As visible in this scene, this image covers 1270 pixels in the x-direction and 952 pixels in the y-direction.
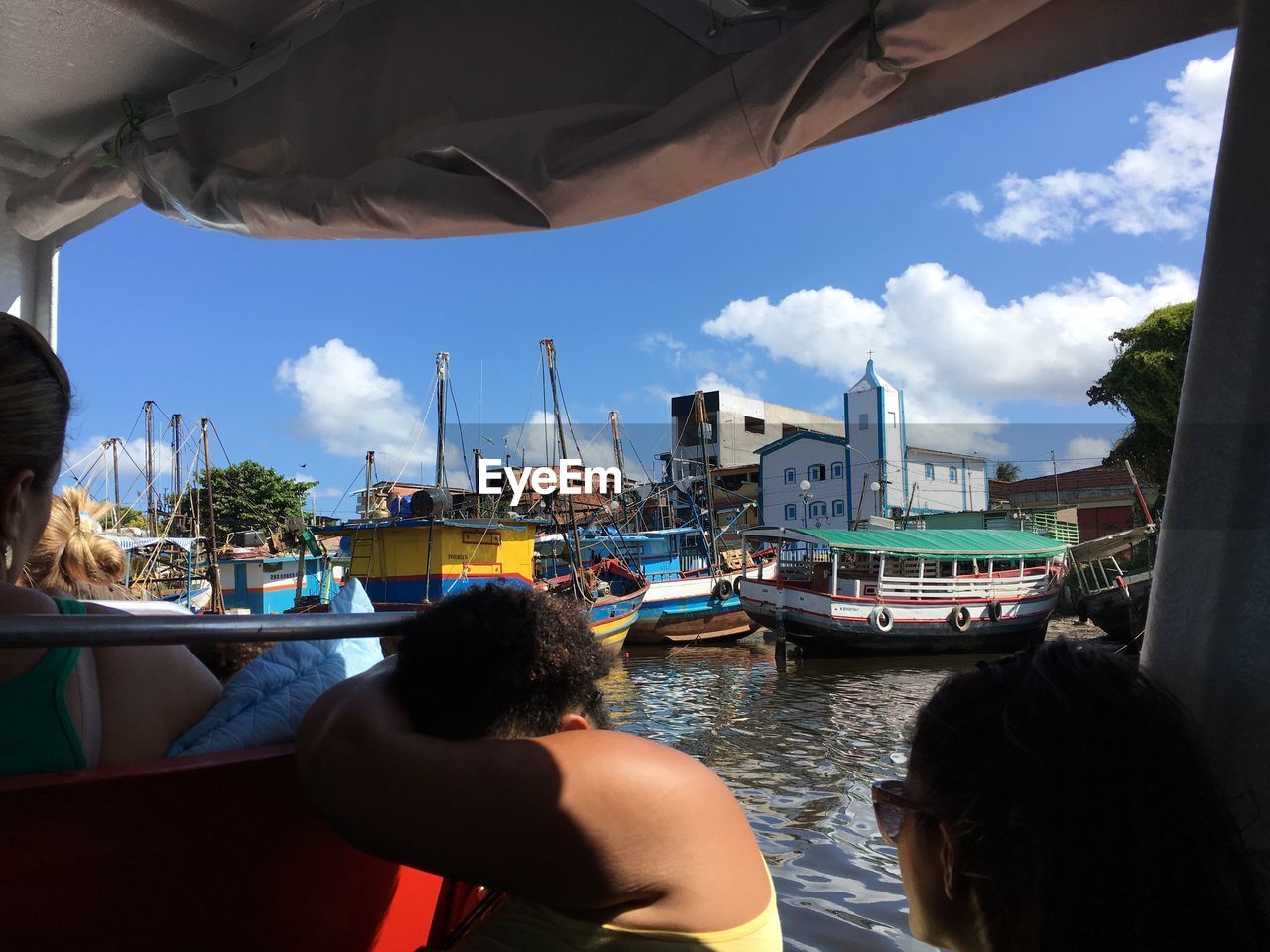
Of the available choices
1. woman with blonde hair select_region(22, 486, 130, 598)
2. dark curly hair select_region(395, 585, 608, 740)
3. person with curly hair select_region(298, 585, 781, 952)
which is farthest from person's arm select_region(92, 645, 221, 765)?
woman with blonde hair select_region(22, 486, 130, 598)

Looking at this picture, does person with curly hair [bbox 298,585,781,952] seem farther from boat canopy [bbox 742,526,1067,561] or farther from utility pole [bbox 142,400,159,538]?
utility pole [bbox 142,400,159,538]

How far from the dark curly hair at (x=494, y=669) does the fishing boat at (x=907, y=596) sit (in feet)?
57.2

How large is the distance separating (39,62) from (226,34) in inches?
27.4

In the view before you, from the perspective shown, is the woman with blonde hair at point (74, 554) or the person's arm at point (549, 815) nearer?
the person's arm at point (549, 815)

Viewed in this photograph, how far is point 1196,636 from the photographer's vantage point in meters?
1.25

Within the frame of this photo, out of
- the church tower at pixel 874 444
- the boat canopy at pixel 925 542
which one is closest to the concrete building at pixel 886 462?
the church tower at pixel 874 444

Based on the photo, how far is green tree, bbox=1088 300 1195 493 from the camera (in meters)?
22.5

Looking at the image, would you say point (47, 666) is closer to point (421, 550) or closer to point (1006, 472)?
point (421, 550)

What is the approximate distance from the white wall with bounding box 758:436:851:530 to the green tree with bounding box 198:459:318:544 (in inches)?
925

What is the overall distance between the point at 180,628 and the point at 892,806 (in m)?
Answer: 0.98

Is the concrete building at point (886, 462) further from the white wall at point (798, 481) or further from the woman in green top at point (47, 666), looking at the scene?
the woman in green top at point (47, 666)

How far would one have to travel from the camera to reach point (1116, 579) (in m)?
20.1

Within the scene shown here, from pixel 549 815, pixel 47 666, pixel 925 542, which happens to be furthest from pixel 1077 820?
pixel 925 542

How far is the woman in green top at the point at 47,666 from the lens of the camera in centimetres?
106
